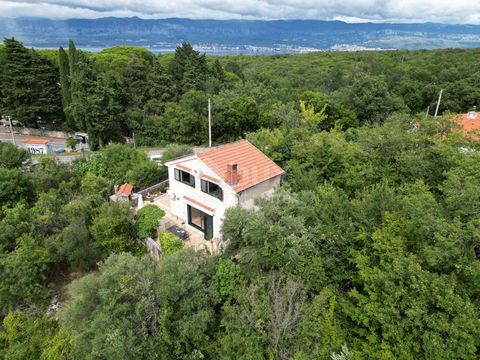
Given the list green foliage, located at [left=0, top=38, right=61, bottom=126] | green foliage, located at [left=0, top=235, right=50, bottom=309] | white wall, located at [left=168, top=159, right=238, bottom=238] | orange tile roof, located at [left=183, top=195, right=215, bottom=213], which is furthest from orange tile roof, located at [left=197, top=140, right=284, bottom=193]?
green foliage, located at [left=0, top=38, right=61, bottom=126]

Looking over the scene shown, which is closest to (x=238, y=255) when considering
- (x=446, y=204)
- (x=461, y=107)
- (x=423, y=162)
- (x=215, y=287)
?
(x=215, y=287)

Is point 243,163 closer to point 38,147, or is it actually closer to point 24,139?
point 38,147

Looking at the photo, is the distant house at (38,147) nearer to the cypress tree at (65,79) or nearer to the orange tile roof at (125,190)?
the cypress tree at (65,79)

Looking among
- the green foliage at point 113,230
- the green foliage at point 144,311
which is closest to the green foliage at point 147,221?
the green foliage at point 113,230

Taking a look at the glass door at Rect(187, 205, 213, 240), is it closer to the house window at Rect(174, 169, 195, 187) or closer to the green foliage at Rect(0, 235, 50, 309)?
the house window at Rect(174, 169, 195, 187)

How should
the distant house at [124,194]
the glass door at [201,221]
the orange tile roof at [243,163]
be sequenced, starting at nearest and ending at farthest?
the orange tile roof at [243,163]
the glass door at [201,221]
the distant house at [124,194]

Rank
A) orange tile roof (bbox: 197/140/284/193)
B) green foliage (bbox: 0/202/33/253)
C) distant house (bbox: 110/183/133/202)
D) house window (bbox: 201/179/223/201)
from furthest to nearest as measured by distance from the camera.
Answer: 1. distant house (bbox: 110/183/133/202)
2. green foliage (bbox: 0/202/33/253)
3. house window (bbox: 201/179/223/201)
4. orange tile roof (bbox: 197/140/284/193)
